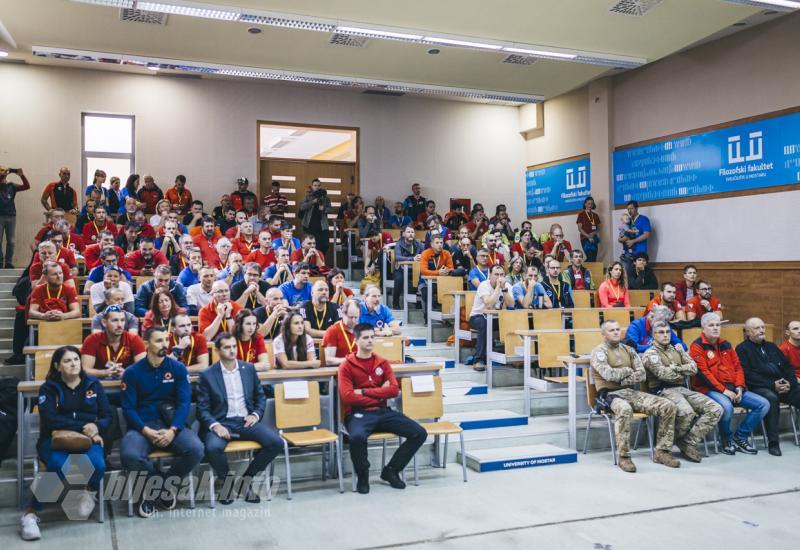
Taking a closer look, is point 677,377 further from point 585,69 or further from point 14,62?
point 14,62

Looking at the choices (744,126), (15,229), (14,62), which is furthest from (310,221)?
(744,126)

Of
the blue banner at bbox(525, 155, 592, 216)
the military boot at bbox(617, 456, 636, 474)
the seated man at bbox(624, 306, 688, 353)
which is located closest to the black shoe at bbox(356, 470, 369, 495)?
the military boot at bbox(617, 456, 636, 474)

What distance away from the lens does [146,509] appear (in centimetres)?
403

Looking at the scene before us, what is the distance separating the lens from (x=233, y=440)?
4.40 m

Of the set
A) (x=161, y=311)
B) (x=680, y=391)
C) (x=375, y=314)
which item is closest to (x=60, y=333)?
(x=161, y=311)

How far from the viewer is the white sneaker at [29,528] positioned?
363cm

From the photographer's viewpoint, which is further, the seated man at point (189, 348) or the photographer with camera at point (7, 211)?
the photographer with camera at point (7, 211)

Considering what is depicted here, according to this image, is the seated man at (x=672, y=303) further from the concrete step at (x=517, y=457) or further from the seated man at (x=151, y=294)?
the seated man at (x=151, y=294)

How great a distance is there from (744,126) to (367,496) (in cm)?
728

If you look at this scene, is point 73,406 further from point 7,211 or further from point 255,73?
point 255,73

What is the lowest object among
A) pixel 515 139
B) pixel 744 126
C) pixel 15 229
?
pixel 15 229

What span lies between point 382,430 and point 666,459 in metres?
2.24

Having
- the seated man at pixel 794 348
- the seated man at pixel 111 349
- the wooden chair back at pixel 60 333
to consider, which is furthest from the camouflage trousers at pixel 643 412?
the wooden chair back at pixel 60 333

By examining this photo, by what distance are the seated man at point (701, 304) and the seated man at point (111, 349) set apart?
19.4 feet
